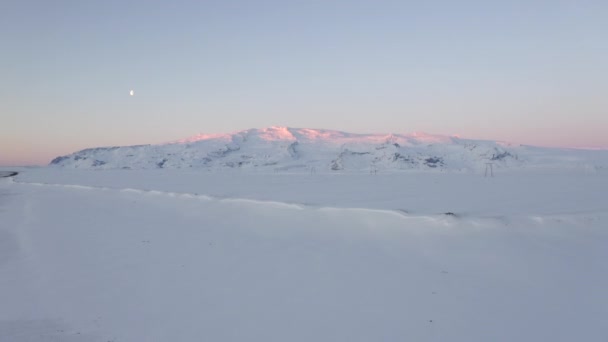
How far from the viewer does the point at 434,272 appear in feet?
19.3

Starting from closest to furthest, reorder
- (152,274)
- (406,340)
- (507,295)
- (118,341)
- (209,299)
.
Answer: (406,340) < (118,341) < (507,295) < (209,299) < (152,274)

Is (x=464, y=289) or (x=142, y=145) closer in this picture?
(x=464, y=289)

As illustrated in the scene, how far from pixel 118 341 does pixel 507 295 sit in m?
4.85

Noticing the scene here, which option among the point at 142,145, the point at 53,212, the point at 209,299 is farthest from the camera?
the point at 142,145

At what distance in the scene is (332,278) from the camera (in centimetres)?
594

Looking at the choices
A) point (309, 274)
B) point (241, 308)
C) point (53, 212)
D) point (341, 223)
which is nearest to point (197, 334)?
point (241, 308)

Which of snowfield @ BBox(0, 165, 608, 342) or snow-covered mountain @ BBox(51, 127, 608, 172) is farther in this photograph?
snow-covered mountain @ BBox(51, 127, 608, 172)

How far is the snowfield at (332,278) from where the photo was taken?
14.6 ft

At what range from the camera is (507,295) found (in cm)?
501

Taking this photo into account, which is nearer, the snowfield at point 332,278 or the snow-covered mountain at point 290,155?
the snowfield at point 332,278

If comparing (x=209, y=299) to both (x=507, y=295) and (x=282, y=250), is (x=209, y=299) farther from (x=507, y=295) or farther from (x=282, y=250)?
(x=507, y=295)

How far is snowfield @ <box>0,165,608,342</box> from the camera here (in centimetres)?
445

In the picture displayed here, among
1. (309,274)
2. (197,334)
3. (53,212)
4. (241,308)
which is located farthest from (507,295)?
(53,212)

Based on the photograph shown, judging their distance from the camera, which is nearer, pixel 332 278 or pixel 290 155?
pixel 332 278
